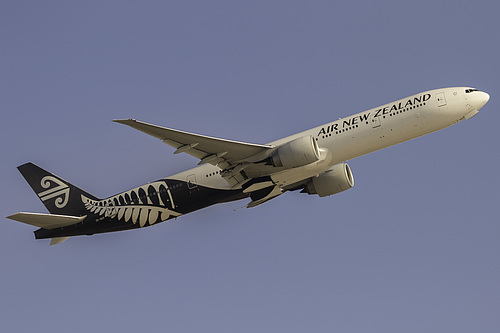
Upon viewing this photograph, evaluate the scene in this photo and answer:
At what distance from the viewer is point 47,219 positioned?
1740 inches

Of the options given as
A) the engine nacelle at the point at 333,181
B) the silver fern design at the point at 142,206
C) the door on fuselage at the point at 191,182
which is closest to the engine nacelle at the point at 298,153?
the engine nacelle at the point at 333,181

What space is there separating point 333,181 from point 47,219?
64.4 ft

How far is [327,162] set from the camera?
136ft

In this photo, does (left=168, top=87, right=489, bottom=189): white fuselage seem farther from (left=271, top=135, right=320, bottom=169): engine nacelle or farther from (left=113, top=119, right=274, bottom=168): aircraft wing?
(left=113, top=119, right=274, bottom=168): aircraft wing

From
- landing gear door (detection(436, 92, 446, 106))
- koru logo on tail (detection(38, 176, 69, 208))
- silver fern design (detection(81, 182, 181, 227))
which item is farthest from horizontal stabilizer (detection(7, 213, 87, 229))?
landing gear door (detection(436, 92, 446, 106))

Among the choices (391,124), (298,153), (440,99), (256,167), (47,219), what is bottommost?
(47,219)

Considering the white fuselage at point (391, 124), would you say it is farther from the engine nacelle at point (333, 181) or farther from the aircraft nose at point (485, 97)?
the engine nacelle at point (333, 181)

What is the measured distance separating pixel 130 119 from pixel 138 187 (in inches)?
445

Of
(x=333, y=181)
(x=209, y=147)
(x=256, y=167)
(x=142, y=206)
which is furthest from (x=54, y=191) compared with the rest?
(x=333, y=181)

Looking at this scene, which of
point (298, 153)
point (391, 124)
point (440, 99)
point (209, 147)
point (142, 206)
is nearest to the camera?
point (298, 153)

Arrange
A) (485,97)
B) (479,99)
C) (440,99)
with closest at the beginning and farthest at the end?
1. (440,99)
2. (479,99)
3. (485,97)

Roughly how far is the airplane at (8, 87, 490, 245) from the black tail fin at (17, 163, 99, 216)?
85 mm

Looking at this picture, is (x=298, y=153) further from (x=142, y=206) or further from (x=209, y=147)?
(x=142, y=206)

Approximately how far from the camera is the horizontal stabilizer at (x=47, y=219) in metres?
42.5
